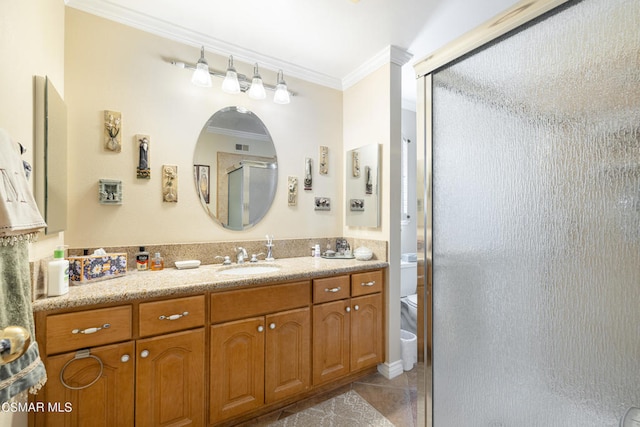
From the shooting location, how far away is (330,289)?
1.84 metres

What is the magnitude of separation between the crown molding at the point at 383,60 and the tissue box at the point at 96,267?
2233 mm

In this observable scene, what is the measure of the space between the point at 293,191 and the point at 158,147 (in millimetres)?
1031


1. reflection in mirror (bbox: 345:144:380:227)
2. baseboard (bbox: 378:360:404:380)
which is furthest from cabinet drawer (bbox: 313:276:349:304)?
baseboard (bbox: 378:360:404:380)

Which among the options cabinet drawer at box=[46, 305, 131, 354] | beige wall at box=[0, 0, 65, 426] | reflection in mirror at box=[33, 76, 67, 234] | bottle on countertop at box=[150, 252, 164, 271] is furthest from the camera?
bottle on countertop at box=[150, 252, 164, 271]

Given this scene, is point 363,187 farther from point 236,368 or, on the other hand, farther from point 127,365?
point 127,365

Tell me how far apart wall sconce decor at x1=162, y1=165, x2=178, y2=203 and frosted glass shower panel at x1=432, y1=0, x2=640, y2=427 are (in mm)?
1680

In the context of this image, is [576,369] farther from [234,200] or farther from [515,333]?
[234,200]

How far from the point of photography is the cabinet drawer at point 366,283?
1956 mm

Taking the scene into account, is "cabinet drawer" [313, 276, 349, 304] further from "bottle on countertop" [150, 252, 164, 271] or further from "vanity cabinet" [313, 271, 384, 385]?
"bottle on countertop" [150, 252, 164, 271]

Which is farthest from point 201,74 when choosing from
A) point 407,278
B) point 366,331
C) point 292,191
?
point 407,278

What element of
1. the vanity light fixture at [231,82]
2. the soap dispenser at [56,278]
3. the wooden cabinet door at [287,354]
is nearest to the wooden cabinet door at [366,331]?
the wooden cabinet door at [287,354]

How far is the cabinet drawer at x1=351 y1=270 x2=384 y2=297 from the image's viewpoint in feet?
6.42

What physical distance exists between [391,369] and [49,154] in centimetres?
247

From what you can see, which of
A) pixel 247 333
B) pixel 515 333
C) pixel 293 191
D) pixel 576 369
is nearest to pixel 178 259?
pixel 247 333
